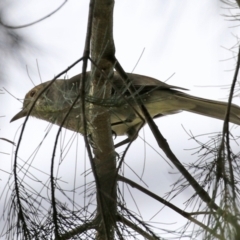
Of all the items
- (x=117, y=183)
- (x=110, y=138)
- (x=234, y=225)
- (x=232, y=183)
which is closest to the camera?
(x=234, y=225)

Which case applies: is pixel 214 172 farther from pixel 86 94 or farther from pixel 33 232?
pixel 33 232

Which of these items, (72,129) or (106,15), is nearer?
(72,129)

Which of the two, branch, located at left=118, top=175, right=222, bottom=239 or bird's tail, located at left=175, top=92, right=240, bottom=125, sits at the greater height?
bird's tail, located at left=175, top=92, right=240, bottom=125

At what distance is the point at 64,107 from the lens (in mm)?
3699

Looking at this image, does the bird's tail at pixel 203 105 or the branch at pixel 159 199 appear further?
the bird's tail at pixel 203 105

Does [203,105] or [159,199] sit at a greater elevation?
[203,105]

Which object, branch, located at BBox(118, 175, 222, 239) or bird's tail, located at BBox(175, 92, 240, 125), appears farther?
bird's tail, located at BBox(175, 92, 240, 125)

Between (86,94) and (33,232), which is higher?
(86,94)

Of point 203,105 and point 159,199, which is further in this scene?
point 203,105

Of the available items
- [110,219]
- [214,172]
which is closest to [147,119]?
[110,219]

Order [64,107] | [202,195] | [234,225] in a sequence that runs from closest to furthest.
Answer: [234,225] → [202,195] → [64,107]

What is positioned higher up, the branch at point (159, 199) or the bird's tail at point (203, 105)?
the bird's tail at point (203, 105)

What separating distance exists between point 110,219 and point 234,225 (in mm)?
1122

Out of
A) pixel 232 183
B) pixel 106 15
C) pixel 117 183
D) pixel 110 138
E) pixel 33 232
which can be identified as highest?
pixel 106 15
